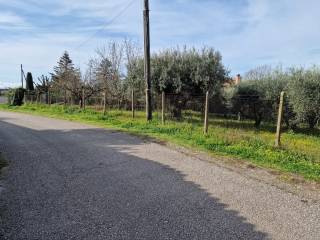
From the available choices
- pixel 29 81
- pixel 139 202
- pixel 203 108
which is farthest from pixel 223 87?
pixel 29 81

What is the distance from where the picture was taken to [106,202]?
5277mm

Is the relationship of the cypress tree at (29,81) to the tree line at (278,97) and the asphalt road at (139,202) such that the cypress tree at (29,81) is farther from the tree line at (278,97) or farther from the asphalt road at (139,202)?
the asphalt road at (139,202)

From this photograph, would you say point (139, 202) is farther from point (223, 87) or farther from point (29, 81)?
point (29, 81)

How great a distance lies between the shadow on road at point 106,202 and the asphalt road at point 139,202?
1 cm

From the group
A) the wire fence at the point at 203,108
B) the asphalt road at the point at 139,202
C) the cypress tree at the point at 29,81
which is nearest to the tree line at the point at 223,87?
the wire fence at the point at 203,108

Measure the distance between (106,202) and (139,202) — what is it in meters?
0.50

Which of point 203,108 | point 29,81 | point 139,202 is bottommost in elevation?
point 139,202

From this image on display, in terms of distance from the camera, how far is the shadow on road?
4.27 meters

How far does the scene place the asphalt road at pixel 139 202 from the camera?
14.1ft

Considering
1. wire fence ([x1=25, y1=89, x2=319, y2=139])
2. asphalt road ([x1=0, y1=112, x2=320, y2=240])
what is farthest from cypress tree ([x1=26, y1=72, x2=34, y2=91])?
asphalt road ([x1=0, y1=112, x2=320, y2=240])

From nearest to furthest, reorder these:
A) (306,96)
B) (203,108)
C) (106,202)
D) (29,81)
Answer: (106,202) → (306,96) → (203,108) → (29,81)

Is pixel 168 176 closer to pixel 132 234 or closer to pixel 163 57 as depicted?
pixel 132 234

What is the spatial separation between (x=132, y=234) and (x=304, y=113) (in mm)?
14723

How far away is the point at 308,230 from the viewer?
14.6ft
